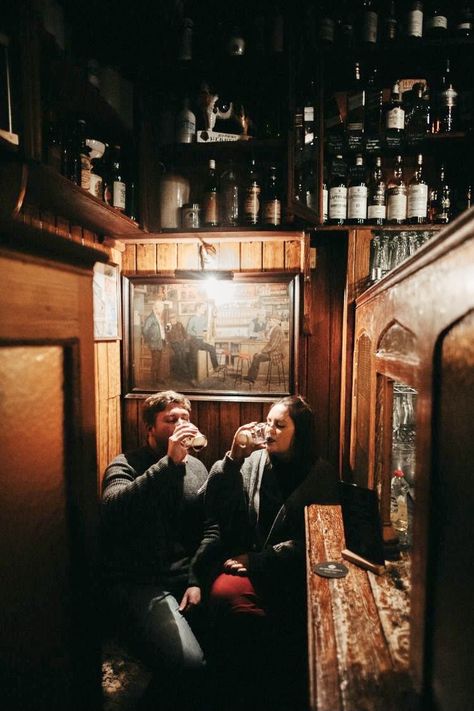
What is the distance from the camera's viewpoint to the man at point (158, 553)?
2.06 metres

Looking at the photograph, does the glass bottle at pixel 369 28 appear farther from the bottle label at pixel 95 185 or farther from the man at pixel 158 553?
the man at pixel 158 553

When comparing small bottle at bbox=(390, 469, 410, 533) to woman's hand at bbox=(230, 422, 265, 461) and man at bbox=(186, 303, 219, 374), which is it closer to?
woman's hand at bbox=(230, 422, 265, 461)

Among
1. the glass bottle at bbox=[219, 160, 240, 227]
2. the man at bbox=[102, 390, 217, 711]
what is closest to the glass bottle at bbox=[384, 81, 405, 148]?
the glass bottle at bbox=[219, 160, 240, 227]

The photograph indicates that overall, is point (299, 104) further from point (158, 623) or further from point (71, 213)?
point (158, 623)

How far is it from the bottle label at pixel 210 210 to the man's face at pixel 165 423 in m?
1.18

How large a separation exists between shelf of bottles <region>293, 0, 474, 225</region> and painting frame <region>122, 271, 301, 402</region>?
2.35ft

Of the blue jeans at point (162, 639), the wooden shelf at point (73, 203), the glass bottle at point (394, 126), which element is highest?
the glass bottle at point (394, 126)

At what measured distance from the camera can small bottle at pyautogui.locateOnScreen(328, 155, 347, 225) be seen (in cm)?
287

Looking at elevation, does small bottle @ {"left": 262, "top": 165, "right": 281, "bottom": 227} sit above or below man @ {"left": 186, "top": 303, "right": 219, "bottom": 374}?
above

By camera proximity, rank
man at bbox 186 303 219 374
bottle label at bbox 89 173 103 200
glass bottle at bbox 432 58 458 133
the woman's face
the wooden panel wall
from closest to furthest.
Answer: bottle label at bbox 89 173 103 200
the woman's face
glass bottle at bbox 432 58 458 133
the wooden panel wall
man at bbox 186 303 219 374

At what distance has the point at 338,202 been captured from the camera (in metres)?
2.87

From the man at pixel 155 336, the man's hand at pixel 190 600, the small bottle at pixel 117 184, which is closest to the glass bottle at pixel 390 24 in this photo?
the small bottle at pixel 117 184

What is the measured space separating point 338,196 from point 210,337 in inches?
49.3

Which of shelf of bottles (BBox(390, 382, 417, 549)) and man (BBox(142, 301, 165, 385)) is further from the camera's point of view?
man (BBox(142, 301, 165, 385))
